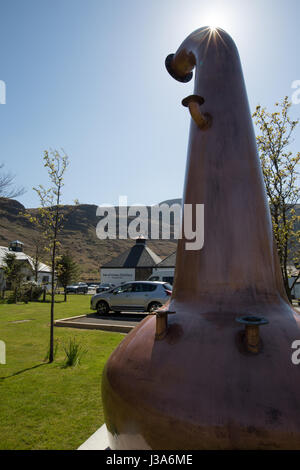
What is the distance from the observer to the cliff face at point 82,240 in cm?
10144

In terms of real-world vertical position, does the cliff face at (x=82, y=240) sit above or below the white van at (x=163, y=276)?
above

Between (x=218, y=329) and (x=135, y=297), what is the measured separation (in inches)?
438

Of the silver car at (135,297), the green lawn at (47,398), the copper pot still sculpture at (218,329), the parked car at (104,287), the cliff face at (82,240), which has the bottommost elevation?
the parked car at (104,287)

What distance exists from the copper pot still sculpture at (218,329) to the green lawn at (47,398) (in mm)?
1878

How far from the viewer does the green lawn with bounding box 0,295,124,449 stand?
340 cm

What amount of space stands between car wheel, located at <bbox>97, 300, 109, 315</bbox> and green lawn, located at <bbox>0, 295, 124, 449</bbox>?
5.53 metres

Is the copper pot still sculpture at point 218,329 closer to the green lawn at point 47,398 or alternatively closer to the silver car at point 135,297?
the green lawn at point 47,398

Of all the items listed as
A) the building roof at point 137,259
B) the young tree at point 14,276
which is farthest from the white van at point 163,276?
the young tree at point 14,276

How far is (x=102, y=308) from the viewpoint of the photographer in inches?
523

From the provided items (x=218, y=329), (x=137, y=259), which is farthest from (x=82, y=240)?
(x=218, y=329)

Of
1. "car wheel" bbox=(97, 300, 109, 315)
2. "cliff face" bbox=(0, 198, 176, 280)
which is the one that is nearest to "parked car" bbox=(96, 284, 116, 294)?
"car wheel" bbox=(97, 300, 109, 315)

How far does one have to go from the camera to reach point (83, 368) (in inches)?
227

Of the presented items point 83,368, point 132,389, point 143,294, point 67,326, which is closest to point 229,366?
point 132,389
